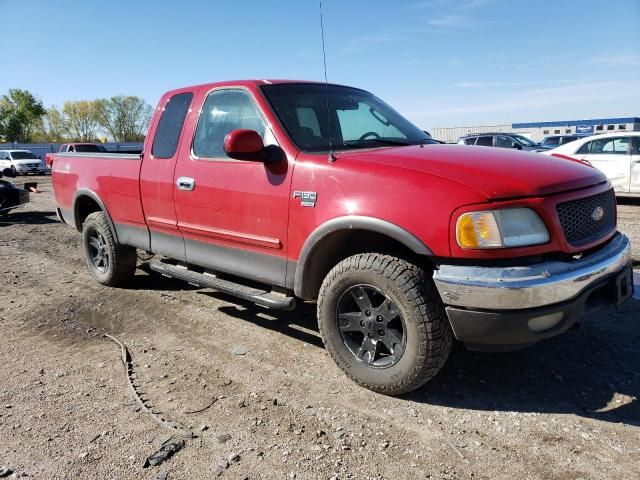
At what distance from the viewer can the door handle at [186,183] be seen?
156 inches

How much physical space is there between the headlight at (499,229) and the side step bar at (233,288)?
135cm

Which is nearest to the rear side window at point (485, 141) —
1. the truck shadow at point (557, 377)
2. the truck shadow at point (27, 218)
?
the truck shadow at point (27, 218)

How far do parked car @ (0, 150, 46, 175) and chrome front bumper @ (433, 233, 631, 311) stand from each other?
32.4m

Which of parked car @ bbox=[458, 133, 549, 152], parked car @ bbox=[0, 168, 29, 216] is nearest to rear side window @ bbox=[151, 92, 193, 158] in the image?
parked car @ bbox=[0, 168, 29, 216]

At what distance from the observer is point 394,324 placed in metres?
3.03

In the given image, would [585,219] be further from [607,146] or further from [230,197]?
[607,146]

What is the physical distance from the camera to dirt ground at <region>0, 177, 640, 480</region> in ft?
7.87

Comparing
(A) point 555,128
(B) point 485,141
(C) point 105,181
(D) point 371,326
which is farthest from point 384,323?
(A) point 555,128

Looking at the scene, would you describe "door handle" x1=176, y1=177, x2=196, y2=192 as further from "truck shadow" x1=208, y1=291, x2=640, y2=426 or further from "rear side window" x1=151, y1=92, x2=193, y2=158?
"truck shadow" x1=208, y1=291, x2=640, y2=426

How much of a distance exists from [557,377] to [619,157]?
30.7 ft

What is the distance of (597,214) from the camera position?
9.80 ft

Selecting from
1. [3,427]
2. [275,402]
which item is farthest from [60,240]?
[275,402]

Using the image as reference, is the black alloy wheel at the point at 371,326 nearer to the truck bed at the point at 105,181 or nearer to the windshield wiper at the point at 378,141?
the windshield wiper at the point at 378,141

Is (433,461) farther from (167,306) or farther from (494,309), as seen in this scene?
(167,306)
